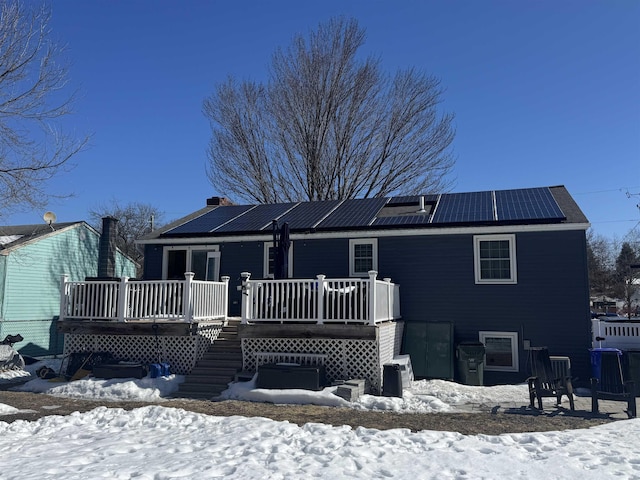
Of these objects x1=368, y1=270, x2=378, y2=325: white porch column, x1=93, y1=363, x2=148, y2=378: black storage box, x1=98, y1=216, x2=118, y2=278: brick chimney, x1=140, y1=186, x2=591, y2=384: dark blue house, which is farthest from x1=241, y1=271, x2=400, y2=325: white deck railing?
x1=98, y1=216, x2=118, y2=278: brick chimney

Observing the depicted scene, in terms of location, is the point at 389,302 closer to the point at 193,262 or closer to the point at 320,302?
the point at 320,302

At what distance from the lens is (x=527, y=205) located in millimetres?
14227

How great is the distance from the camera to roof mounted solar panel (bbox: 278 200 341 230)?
15164 mm

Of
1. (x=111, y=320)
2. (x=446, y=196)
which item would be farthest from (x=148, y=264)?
(x=446, y=196)

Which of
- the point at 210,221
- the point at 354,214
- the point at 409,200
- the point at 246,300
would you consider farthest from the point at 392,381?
the point at 210,221

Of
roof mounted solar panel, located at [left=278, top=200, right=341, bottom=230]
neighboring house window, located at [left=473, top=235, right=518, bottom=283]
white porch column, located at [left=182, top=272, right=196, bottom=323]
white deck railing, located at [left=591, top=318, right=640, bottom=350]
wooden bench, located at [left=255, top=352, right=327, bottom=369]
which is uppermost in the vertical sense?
roof mounted solar panel, located at [left=278, top=200, right=341, bottom=230]

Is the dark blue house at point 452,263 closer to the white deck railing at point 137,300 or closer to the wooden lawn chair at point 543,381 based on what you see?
the white deck railing at point 137,300

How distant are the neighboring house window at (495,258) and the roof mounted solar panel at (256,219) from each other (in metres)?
6.16

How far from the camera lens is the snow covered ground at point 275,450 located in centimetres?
562

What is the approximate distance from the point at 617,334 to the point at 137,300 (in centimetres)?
1212

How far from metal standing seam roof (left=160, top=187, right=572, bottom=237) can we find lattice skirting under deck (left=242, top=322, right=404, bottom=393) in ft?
12.4

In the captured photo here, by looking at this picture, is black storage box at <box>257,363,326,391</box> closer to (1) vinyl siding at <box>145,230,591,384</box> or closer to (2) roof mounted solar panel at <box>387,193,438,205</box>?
(1) vinyl siding at <box>145,230,591,384</box>

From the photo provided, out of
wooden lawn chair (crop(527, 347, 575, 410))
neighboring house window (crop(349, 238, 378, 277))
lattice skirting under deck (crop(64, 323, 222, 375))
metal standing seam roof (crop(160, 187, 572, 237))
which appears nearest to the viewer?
wooden lawn chair (crop(527, 347, 575, 410))

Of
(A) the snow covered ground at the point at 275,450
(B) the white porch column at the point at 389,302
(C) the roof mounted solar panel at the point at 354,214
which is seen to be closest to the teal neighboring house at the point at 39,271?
(C) the roof mounted solar panel at the point at 354,214
